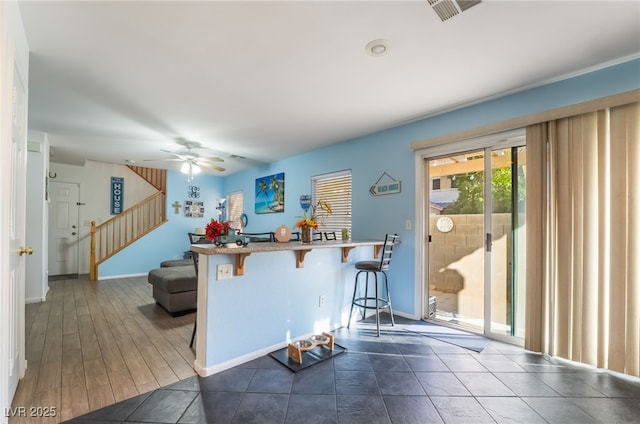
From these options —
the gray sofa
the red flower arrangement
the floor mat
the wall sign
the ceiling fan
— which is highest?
the ceiling fan

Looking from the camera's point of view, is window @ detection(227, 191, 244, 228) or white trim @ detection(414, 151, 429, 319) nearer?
white trim @ detection(414, 151, 429, 319)

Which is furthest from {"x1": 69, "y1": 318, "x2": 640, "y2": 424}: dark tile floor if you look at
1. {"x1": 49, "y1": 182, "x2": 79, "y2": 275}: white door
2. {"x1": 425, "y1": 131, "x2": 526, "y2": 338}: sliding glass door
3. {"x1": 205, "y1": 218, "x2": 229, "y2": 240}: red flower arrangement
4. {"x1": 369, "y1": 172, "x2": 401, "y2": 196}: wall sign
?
{"x1": 49, "y1": 182, "x2": 79, "y2": 275}: white door

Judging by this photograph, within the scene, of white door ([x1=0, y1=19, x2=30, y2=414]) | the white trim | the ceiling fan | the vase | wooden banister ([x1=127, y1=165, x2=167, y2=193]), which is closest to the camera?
white door ([x1=0, y1=19, x2=30, y2=414])

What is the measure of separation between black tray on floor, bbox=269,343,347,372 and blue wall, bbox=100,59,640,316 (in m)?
1.36

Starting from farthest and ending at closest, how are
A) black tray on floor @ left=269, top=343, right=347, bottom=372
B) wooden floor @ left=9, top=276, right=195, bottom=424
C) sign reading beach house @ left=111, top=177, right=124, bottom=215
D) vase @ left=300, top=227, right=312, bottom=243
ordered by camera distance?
1. sign reading beach house @ left=111, top=177, right=124, bottom=215
2. vase @ left=300, top=227, right=312, bottom=243
3. black tray on floor @ left=269, top=343, right=347, bottom=372
4. wooden floor @ left=9, top=276, right=195, bottom=424

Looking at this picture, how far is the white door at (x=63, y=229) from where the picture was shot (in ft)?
19.6

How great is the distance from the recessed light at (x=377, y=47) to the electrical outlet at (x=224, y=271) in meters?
2.03

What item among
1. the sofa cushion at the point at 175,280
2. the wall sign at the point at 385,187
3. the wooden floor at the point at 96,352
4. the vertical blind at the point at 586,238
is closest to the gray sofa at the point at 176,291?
the sofa cushion at the point at 175,280

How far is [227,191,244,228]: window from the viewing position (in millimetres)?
7113

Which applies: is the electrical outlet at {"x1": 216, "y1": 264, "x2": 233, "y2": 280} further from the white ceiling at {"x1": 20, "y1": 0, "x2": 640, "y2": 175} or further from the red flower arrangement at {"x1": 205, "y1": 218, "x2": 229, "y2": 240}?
the white ceiling at {"x1": 20, "y1": 0, "x2": 640, "y2": 175}

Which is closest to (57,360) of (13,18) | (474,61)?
(13,18)

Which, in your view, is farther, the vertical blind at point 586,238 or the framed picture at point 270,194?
the framed picture at point 270,194

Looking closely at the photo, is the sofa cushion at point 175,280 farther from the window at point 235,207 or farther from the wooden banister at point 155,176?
the wooden banister at point 155,176

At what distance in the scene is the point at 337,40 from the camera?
1.98m
